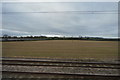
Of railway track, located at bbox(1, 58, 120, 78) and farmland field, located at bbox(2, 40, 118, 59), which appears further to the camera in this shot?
farmland field, located at bbox(2, 40, 118, 59)

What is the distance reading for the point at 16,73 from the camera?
4.23 meters

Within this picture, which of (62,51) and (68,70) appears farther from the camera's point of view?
(62,51)

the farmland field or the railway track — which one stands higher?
the farmland field

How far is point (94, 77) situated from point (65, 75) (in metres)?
1.49

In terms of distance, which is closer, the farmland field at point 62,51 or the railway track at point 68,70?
the railway track at point 68,70

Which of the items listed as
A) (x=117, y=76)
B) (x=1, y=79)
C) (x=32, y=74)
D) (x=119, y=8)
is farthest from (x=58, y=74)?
(x=119, y=8)

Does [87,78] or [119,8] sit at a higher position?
[119,8]

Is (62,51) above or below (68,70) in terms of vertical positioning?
above

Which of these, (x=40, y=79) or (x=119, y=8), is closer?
(x=40, y=79)

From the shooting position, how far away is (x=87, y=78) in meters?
3.78

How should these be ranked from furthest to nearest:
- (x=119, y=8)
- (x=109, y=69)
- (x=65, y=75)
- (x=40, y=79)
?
(x=119, y=8) < (x=109, y=69) < (x=65, y=75) < (x=40, y=79)

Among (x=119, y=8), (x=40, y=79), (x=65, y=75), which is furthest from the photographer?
(x=119, y=8)

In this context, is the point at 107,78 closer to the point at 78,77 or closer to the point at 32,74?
the point at 78,77

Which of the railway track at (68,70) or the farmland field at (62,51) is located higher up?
the farmland field at (62,51)
